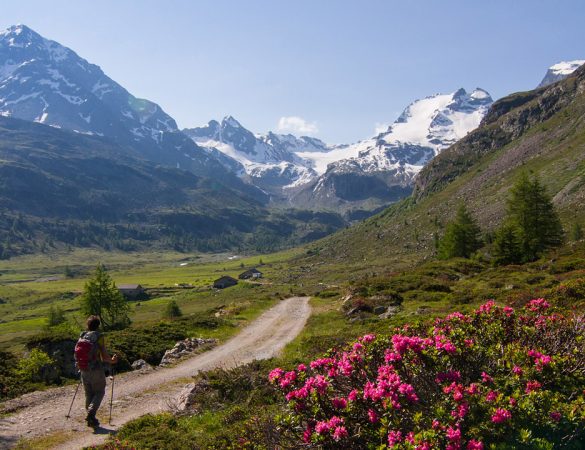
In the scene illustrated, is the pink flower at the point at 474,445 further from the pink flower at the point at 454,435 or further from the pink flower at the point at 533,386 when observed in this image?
the pink flower at the point at 533,386

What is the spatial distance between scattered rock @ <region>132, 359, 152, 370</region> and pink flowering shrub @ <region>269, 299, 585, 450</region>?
17740 mm

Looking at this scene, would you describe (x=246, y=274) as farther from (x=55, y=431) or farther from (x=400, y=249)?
(x=55, y=431)

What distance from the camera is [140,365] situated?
24.6 metres

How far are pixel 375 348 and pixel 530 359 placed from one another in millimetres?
3204

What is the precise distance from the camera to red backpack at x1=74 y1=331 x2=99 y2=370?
14.4 meters

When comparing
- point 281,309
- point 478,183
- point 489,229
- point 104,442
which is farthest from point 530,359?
point 478,183

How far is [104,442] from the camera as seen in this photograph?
13.2 meters

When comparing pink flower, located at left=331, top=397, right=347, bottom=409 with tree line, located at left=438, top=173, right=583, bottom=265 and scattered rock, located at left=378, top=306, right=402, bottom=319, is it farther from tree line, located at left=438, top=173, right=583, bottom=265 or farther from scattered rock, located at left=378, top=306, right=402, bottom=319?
tree line, located at left=438, top=173, right=583, bottom=265

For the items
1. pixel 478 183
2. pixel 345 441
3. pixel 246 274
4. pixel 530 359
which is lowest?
pixel 246 274

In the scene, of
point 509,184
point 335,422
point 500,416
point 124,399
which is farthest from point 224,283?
point 500,416

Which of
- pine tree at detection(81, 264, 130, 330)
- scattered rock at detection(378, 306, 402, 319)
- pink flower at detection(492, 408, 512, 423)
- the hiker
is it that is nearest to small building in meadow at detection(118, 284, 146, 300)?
pine tree at detection(81, 264, 130, 330)

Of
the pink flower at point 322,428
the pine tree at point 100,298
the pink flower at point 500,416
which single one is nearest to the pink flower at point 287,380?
the pink flower at point 322,428

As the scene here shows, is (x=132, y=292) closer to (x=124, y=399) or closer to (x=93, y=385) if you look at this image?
(x=124, y=399)

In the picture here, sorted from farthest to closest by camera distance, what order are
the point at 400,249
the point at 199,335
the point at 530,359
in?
the point at 400,249 < the point at 199,335 < the point at 530,359
